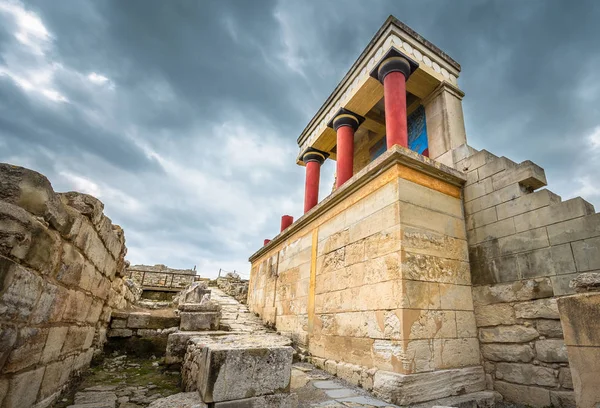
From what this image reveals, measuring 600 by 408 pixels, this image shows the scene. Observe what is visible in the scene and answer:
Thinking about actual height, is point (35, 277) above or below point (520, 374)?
above

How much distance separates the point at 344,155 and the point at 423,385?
218 inches

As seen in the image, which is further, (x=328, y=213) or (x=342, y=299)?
(x=328, y=213)

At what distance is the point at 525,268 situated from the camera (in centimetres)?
373

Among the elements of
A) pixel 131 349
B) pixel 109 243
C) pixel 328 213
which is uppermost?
pixel 328 213

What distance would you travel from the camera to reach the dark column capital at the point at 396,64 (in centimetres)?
629

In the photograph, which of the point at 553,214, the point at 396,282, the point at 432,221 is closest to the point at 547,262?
the point at 553,214

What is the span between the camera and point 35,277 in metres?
2.15

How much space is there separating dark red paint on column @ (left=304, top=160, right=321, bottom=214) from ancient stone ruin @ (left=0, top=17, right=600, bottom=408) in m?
2.73

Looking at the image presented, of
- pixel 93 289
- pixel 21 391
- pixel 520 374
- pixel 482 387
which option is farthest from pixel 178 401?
pixel 520 374

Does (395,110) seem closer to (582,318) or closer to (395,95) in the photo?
(395,95)

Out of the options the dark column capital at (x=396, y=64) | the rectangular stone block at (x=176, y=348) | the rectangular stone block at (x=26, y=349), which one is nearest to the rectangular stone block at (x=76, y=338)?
the rectangular stone block at (x=26, y=349)

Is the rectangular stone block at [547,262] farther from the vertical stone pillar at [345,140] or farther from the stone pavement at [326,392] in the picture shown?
the vertical stone pillar at [345,140]

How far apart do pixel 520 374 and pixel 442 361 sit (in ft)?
3.17

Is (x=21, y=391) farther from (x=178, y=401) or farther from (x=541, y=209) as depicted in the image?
(x=541, y=209)
